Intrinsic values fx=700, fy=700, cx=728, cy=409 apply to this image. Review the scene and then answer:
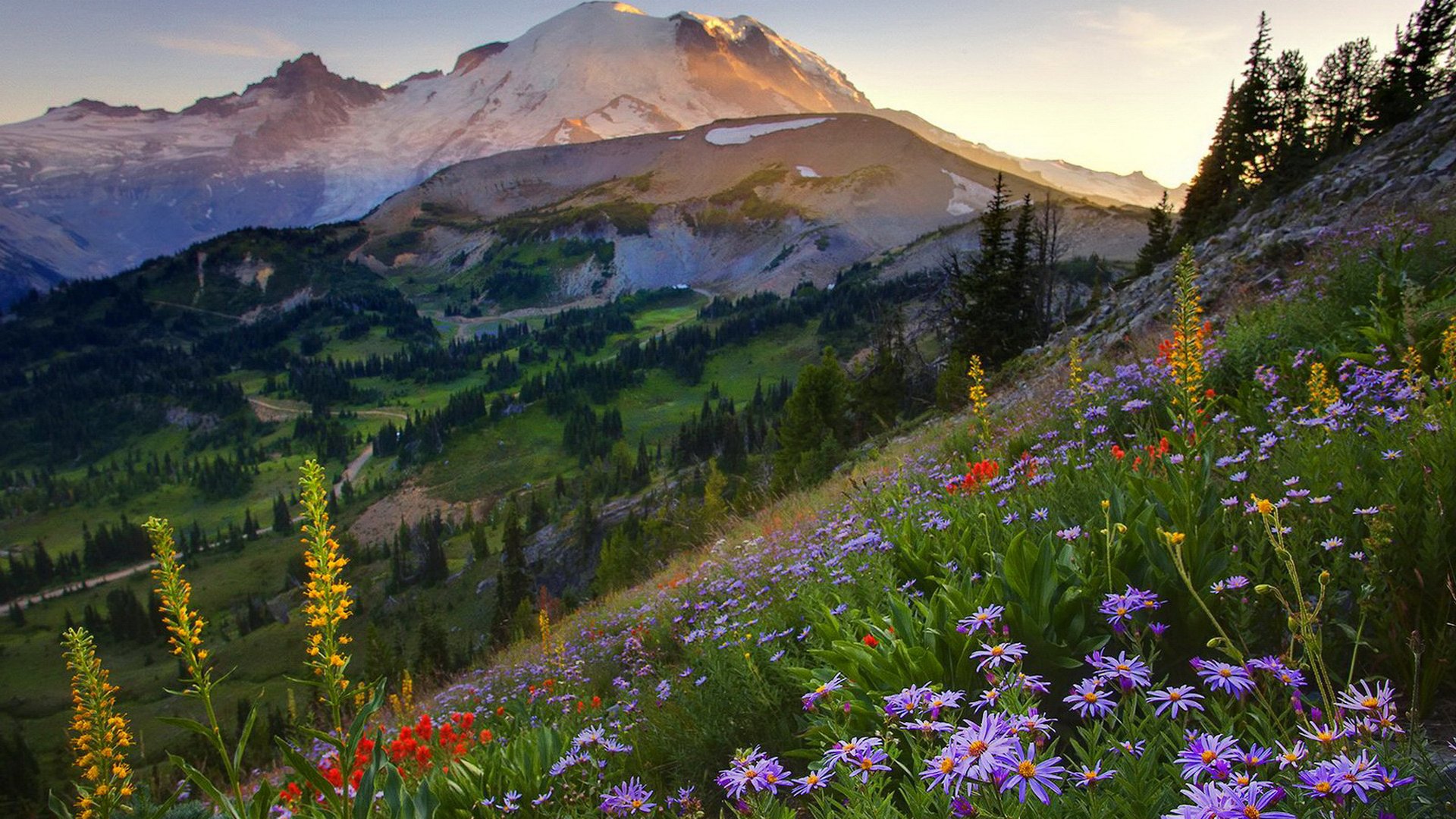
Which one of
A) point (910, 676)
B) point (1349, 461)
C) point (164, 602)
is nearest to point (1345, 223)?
point (1349, 461)

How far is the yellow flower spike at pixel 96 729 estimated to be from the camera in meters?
3.26

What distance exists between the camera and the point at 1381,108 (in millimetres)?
59625

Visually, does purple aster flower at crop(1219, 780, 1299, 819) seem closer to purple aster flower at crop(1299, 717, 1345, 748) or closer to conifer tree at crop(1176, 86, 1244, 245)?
purple aster flower at crop(1299, 717, 1345, 748)

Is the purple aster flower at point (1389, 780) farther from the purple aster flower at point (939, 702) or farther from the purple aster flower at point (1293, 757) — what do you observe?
the purple aster flower at point (939, 702)

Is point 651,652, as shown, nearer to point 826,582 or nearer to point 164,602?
point 826,582

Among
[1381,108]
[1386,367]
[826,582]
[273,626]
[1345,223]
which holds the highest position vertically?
[1381,108]

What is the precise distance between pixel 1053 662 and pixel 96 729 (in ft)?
15.5

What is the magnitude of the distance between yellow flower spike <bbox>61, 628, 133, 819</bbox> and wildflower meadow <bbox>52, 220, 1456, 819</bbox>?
0.09 ft

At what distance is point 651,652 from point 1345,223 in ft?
62.8

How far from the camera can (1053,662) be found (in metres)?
3.43

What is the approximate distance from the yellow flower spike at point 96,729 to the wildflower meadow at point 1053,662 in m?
0.03

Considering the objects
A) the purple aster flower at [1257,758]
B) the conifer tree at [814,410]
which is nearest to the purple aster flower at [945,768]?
the purple aster flower at [1257,758]

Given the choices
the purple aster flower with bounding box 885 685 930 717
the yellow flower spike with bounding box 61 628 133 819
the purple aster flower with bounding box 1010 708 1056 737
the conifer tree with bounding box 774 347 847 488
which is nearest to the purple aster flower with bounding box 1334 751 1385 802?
the purple aster flower with bounding box 1010 708 1056 737

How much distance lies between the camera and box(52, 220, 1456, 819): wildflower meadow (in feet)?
6.23
